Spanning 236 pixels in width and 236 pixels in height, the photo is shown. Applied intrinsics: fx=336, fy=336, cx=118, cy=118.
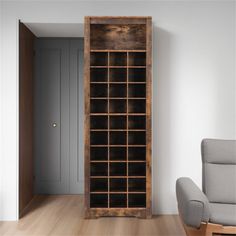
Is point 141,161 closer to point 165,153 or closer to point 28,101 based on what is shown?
point 165,153

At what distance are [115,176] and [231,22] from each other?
6.13 ft

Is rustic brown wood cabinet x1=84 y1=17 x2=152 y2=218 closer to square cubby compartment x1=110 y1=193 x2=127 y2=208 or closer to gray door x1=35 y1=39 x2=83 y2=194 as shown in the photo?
square cubby compartment x1=110 y1=193 x2=127 y2=208

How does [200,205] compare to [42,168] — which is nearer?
[200,205]

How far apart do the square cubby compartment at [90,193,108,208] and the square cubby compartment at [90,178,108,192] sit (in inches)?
2.9

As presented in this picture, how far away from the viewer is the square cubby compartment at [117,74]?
3277mm

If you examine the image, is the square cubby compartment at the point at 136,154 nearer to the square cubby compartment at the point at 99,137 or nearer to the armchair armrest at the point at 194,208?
the square cubby compartment at the point at 99,137

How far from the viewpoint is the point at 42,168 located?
13.3ft

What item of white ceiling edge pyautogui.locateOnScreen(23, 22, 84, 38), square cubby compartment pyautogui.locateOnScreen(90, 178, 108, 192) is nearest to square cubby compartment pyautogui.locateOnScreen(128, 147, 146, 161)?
square cubby compartment pyautogui.locateOnScreen(90, 178, 108, 192)

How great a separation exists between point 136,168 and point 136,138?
0.97ft

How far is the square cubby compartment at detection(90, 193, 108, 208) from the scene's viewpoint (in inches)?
126

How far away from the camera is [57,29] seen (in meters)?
3.44

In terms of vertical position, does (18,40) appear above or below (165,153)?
above

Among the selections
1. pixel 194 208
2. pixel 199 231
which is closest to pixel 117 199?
pixel 199 231

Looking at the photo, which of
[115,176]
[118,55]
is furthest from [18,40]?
[115,176]
